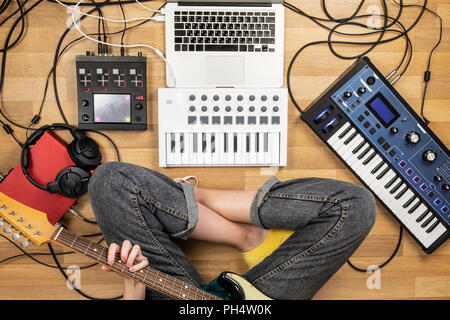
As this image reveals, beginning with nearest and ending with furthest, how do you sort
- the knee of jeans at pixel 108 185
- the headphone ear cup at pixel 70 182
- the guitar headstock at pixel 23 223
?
1. the guitar headstock at pixel 23 223
2. the knee of jeans at pixel 108 185
3. the headphone ear cup at pixel 70 182

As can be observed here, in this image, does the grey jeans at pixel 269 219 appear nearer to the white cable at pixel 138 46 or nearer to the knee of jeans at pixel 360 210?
the knee of jeans at pixel 360 210

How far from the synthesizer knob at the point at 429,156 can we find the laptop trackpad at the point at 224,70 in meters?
0.74

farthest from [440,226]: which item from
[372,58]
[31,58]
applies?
[31,58]

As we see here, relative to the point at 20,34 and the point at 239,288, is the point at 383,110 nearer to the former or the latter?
the point at 239,288

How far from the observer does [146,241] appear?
46.9 inches

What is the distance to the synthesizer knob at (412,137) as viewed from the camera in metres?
1.34

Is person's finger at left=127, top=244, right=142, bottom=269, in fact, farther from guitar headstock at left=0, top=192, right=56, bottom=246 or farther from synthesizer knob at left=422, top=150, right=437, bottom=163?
synthesizer knob at left=422, top=150, right=437, bottom=163

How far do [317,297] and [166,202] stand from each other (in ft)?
2.52

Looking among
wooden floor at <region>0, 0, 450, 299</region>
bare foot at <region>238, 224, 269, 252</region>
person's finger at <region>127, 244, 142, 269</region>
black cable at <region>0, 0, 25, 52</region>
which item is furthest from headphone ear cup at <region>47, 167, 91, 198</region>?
bare foot at <region>238, 224, 269, 252</region>

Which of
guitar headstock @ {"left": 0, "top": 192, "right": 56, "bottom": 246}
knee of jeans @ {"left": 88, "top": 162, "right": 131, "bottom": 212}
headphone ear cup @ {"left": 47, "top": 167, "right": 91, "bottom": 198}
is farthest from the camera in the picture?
headphone ear cup @ {"left": 47, "top": 167, "right": 91, "bottom": 198}

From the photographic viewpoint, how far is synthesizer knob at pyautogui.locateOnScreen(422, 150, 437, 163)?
1.35 m

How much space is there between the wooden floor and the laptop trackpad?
0.62 feet

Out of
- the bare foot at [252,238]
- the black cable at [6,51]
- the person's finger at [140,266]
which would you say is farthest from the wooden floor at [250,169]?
the person's finger at [140,266]

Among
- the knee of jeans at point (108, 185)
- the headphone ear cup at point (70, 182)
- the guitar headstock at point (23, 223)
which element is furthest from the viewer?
the headphone ear cup at point (70, 182)
